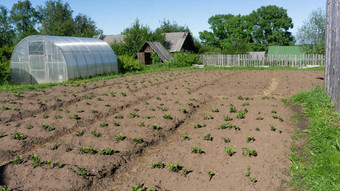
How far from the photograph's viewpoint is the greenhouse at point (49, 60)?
1712 cm

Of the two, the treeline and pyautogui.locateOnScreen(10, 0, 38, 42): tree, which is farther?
pyautogui.locateOnScreen(10, 0, 38, 42): tree

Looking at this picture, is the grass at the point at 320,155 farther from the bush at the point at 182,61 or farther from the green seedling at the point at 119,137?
the bush at the point at 182,61

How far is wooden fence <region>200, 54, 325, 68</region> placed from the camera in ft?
88.2

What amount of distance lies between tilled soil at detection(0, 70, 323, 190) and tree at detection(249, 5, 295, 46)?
57.4 metres

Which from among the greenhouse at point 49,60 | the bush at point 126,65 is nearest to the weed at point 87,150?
the greenhouse at point 49,60

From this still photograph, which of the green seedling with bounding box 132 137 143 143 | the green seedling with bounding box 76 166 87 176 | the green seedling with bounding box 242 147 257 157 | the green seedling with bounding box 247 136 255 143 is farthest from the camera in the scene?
the green seedling with bounding box 132 137 143 143

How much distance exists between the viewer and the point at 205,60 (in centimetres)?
3281

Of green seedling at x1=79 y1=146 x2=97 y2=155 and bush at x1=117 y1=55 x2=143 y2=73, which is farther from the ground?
bush at x1=117 y1=55 x2=143 y2=73

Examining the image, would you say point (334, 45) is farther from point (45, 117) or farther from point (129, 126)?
point (45, 117)

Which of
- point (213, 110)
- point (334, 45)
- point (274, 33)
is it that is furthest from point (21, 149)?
point (274, 33)

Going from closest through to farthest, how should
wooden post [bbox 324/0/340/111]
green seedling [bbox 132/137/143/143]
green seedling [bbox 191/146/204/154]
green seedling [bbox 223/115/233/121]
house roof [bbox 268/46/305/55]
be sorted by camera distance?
1. green seedling [bbox 191/146/204/154]
2. green seedling [bbox 132/137/143/143]
3. green seedling [bbox 223/115/233/121]
4. wooden post [bbox 324/0/340/111]
5. house roof [bbox 268/46/305/55]

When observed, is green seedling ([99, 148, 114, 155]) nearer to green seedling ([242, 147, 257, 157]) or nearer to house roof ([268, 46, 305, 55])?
green seedling ([242, 147, 257, 157])

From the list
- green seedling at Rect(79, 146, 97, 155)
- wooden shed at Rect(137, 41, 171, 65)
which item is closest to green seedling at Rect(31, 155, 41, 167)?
green seedling at Rect(79, 146, 97, 155)

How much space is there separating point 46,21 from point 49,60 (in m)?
46.1
